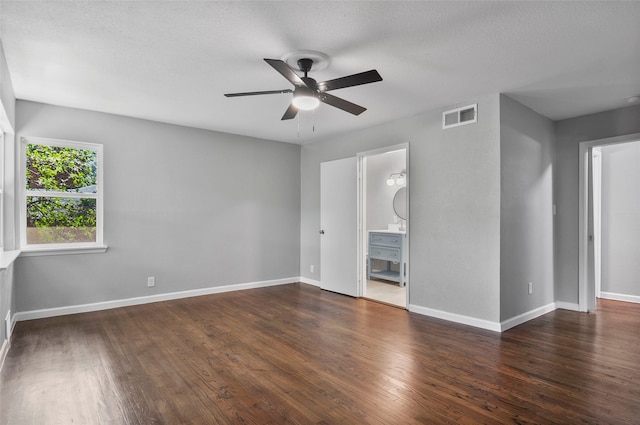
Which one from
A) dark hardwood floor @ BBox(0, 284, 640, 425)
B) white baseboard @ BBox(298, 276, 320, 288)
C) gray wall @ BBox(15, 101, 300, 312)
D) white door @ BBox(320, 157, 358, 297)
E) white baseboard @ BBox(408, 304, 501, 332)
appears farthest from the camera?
white baseboard @ BBox(298, 276, 320, 288)

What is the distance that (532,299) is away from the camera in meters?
4.15

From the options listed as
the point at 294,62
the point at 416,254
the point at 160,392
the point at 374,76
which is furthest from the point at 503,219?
the point at 160,392

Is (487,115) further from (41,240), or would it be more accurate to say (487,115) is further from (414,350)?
(41,240)

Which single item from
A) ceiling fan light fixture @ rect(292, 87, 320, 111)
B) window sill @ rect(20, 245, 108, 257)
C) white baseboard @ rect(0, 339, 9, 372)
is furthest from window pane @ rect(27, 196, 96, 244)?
ceiling fan light fixture @ rect(292, 87, 320, 111)

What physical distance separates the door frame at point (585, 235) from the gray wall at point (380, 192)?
2976 mm

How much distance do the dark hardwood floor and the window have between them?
93 cm

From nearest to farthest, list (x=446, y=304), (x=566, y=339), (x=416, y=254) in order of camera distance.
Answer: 1. (x=566, y=339)
2. (x=446, y=304)
3. (x=416, y=254)

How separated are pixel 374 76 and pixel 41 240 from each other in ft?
13.7

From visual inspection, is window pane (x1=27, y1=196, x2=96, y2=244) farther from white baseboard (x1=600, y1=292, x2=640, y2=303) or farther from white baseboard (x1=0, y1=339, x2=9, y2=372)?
white baseboard (x1=600, y1=292, x2=640, y2=303)

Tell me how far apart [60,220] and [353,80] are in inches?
152

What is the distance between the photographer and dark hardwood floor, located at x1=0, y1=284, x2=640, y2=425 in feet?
7.00

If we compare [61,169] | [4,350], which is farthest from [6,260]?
[61,169]

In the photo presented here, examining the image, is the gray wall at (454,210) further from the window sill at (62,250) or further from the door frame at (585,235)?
the window sill at (62,250)

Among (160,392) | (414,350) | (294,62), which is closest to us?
(160,392)
